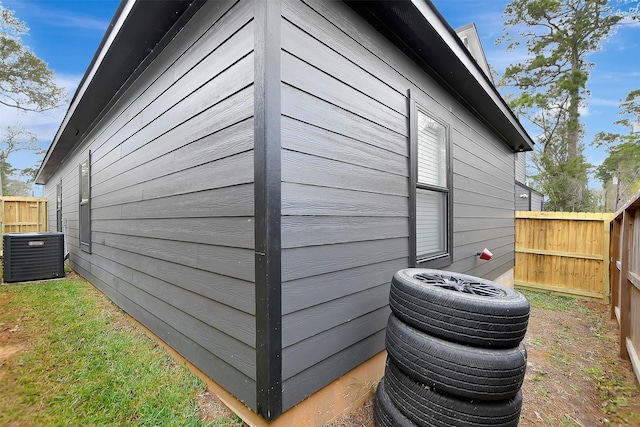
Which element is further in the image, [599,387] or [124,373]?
[599,387]

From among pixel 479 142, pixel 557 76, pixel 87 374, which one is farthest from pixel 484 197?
pixel 557 76

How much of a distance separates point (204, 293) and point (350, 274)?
1025 mm

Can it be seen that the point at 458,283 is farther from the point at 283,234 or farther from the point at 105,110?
the point at 105,110

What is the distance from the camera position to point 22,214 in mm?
8352

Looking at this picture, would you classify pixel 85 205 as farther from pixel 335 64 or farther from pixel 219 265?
pixel 335 64

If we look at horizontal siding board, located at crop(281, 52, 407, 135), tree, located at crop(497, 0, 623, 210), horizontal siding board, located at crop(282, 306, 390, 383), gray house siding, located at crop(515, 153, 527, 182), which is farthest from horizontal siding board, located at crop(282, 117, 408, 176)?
gray house siding, located at crop(515, 153, 527, 182)

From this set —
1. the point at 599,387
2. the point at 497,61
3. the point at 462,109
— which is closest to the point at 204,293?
the point at 599,387

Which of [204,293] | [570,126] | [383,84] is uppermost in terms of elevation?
[570,126]

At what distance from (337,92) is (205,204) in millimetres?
1175

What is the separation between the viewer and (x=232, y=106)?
1.71m

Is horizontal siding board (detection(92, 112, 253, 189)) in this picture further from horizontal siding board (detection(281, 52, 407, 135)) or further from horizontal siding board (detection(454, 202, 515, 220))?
horizontal siding board (detection(454, 202, 515, 220))

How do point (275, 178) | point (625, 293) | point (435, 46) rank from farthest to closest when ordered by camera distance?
point (625, 293) < point (435, 46) < point (275, 178)

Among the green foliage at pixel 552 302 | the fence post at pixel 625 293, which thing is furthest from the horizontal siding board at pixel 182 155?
the green foliage at pixel 552 302

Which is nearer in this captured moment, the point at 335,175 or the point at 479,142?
the point at 335,175
